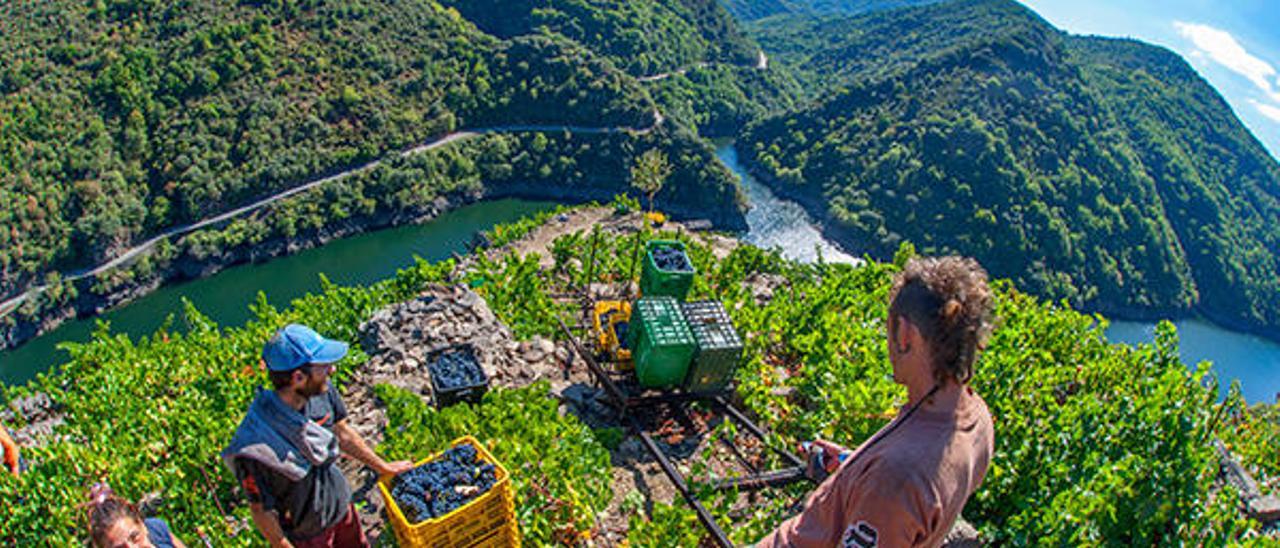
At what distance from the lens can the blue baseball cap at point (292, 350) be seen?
3424 mm

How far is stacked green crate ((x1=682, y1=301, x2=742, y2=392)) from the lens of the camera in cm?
700


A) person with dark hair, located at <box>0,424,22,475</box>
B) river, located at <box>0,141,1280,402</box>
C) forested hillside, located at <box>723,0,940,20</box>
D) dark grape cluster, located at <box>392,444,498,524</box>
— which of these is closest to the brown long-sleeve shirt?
dark grape cluster, located at <box>392,444,498,524</box>

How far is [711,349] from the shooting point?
6949 millimetres

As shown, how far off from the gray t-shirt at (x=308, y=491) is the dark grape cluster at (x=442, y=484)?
419 mm

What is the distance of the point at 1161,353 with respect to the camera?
8039 mm

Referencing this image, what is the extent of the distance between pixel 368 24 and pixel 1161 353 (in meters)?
49.1

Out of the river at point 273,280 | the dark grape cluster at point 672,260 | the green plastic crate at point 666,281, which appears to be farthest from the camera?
the river at point 273,280

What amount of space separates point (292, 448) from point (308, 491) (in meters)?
0.35

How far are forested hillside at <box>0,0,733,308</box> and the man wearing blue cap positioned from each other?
34767mm

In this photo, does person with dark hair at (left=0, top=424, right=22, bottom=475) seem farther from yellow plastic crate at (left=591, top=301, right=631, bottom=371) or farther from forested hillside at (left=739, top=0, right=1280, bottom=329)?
forested hillside at (left=739, top=0, right=1280, bottom=329)

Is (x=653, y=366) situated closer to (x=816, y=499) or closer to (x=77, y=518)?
(x=816, y=499)

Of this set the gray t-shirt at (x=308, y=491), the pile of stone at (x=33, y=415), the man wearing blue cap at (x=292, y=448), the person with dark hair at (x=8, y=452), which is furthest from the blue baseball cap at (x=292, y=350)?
the pile of stone at (x=33, y=415)

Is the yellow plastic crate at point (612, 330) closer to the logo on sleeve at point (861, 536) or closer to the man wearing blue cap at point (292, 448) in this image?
the man wearing blue cap at point (292, 448)

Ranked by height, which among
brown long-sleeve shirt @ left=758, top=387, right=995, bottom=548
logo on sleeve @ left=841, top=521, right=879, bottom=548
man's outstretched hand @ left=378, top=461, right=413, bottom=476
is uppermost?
brown long-sleeve shirt @ left=758, top=387, right=995, bottom=548
